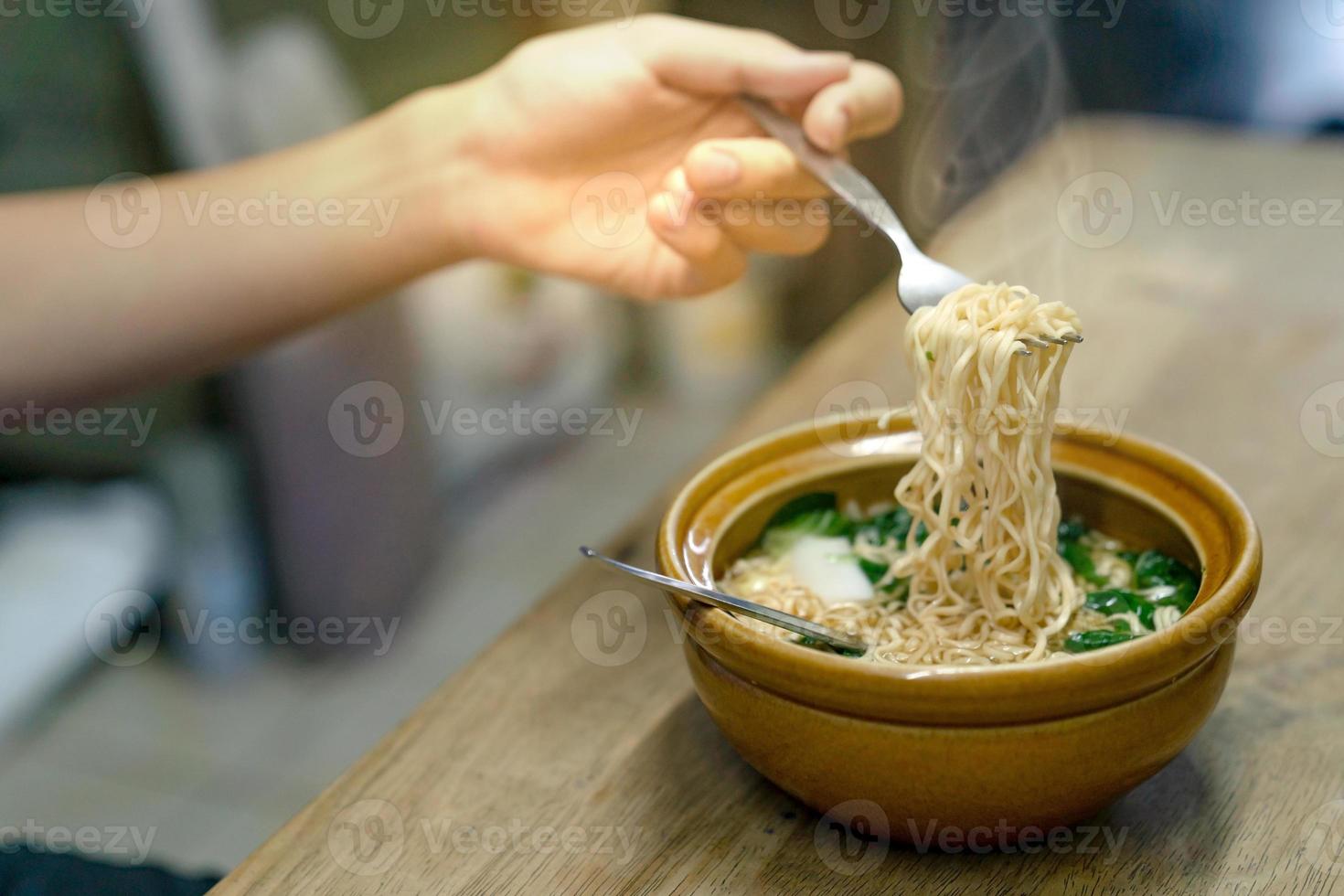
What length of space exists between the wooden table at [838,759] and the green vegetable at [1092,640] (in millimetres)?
143

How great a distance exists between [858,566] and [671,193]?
0.61 meters

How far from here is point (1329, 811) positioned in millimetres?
1071

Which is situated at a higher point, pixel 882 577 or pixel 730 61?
pixel 730 61

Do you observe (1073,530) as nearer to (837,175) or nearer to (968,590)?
(968,590)

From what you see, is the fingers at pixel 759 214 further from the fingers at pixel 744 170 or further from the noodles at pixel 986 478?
the noodles at pixel 986 478

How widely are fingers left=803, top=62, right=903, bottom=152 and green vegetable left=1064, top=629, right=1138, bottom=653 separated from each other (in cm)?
73

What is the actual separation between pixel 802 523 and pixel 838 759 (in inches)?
15.8

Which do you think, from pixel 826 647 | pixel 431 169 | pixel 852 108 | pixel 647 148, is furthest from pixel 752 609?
pixel 431 169

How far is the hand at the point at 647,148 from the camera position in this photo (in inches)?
62.2

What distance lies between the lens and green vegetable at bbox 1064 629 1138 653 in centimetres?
111

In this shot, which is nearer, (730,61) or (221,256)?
(730,61)

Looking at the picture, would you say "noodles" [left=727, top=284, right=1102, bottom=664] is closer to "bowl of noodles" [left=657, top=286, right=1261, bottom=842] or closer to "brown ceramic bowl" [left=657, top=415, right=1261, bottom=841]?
"bowl of noodles" [left=657, top=286, right=1261, bottom=842]

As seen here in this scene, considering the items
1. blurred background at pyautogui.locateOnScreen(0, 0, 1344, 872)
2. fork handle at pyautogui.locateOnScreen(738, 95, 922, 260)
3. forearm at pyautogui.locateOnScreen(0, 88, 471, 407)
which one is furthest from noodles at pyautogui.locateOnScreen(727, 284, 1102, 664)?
forearm at pyautogui.locateOnScreen(0, 88, 471, 407)

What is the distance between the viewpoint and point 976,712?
3.02 ft
